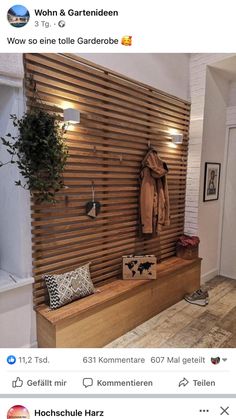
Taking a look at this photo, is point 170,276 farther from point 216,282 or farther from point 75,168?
point 75,168

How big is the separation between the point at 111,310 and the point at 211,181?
7.03ft

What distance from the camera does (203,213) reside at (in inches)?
125

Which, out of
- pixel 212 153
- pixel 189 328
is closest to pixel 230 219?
pixel 212 153

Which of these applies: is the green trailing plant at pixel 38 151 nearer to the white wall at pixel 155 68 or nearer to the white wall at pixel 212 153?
the white wall at pixel 155 68

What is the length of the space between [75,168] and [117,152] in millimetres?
504

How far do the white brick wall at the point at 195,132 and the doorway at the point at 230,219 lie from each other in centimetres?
70

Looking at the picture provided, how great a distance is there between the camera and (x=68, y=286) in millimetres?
1837

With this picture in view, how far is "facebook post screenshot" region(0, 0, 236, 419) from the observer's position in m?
0.85

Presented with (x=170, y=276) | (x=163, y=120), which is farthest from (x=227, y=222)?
(x=163, y=120)
